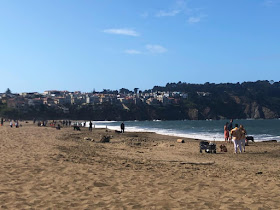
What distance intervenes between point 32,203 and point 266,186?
229 inches

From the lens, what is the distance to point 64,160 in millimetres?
11141

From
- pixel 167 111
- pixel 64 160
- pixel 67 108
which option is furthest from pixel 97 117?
pixel 64 160

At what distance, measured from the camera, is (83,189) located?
7.39 metres

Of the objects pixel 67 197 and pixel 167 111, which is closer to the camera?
pixel 67 197

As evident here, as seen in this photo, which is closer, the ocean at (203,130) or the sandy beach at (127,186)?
the sandy beach at (127,186)

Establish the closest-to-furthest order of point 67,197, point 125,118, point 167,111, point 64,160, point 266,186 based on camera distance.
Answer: point 67,197, point 266,186, point 64,160, point 125,118, point 167,111

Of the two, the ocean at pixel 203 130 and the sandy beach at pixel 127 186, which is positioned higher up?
the sandy beach at pixel 127 186

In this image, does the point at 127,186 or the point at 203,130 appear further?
the point at 203,130

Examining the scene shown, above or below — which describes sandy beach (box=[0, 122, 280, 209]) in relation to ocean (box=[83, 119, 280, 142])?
above

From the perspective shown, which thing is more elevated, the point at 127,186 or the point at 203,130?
the point at 127,186

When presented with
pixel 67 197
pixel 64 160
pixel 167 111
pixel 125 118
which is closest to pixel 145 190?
pixel 67 197

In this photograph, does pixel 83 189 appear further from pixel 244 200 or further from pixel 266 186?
pixel 266 186

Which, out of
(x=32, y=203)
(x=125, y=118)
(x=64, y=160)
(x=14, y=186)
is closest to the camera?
(x=32, y=203)

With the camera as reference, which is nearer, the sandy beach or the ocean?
the sandy beach
